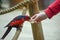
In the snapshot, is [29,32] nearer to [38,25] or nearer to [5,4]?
[38,25]

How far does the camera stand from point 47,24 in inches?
86.0

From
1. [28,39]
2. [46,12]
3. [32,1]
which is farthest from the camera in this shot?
[28,39]

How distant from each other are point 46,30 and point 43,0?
3.79 ft

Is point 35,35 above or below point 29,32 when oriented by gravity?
below

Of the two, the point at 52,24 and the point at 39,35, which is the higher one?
the point at 52,24

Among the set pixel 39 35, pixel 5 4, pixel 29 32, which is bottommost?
pixel 39 35

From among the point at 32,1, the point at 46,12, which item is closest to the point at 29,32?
the point at 32,1

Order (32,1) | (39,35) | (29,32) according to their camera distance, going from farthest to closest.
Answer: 1. (29,32)
2. (39,35)
3. (32,1)

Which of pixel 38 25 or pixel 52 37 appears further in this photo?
pixel 52 37

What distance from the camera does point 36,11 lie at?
1.08 m

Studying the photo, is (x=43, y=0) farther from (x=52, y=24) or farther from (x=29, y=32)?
(x=29, y=32)

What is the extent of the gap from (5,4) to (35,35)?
196 centimetres

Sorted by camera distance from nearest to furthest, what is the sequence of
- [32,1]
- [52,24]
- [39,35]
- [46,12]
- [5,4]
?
1. [46,12]
2. [32,1]
3. [39,35]
4. [52,24]
5. [5,4]

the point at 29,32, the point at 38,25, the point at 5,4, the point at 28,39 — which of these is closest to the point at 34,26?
the point at 38,25
